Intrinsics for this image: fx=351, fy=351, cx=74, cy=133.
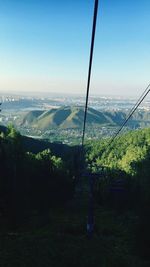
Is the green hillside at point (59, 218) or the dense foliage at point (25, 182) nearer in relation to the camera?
the green hillside at point (59, 218)

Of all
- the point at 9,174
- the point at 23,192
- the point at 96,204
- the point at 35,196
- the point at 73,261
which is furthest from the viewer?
the point at 96,204

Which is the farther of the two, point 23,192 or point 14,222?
point 23,192

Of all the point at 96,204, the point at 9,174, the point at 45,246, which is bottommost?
the point at 96,204

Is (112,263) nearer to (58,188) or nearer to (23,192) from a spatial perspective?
(23,192)

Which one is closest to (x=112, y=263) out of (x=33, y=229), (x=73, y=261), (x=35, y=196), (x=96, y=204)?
(x=73, y=261)

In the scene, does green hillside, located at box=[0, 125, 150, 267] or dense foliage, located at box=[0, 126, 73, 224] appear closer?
green hillside, located at box=[0, 125, 150, 267]

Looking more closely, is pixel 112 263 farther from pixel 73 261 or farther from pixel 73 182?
pixel 73 182

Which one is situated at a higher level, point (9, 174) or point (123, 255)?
point (9, 174)

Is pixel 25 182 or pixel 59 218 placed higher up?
pixel 25 182

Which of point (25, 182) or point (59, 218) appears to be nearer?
point (59, 218)

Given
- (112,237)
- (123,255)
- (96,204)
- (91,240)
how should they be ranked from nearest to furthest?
(123,255) < (91,240) < (112,237) < (96,204)
